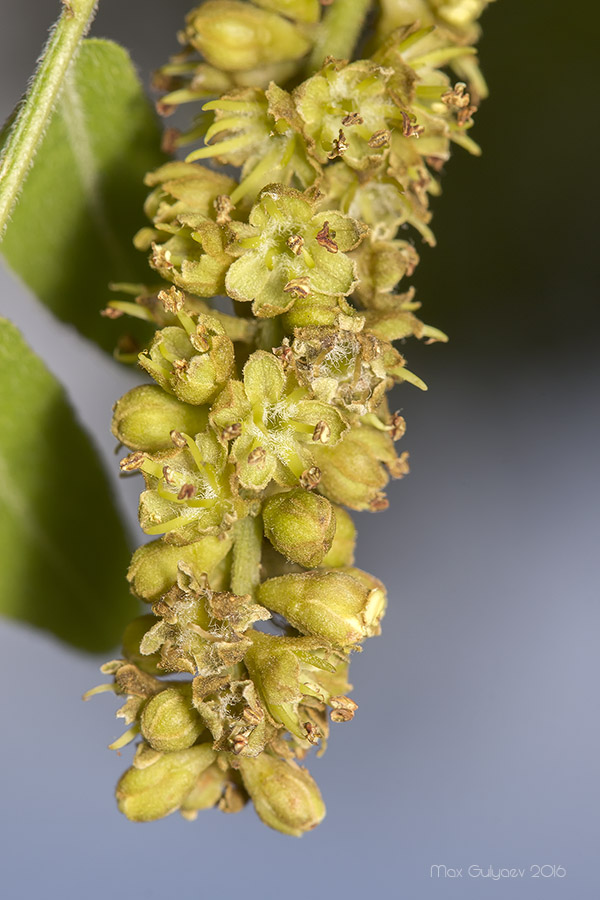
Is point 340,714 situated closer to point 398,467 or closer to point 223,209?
point 398,467

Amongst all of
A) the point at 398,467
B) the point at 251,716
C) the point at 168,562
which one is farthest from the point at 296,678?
the point at 398,467

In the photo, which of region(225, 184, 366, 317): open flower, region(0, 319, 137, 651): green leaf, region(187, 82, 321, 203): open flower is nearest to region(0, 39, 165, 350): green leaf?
region(0, 319, 137, 651): green leaf

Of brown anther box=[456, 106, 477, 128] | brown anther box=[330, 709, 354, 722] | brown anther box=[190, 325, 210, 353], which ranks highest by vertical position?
brown anther box=[456, 106, 477, 128]

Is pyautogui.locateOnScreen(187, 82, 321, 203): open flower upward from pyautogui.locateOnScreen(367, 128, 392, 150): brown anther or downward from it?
downward

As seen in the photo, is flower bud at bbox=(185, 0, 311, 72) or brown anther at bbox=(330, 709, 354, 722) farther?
flower bud at bbox=(185, 0, 311, 72)

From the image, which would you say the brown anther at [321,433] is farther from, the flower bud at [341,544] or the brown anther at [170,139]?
the brown anther at [170,139]

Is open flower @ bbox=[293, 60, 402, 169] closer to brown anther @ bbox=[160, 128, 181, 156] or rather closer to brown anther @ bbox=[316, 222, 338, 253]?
brown anther @ bbox=[316, 222, 338, 253]

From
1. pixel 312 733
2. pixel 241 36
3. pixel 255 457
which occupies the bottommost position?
pixel 312 733

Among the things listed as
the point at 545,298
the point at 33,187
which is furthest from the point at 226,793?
the point at 545,298
